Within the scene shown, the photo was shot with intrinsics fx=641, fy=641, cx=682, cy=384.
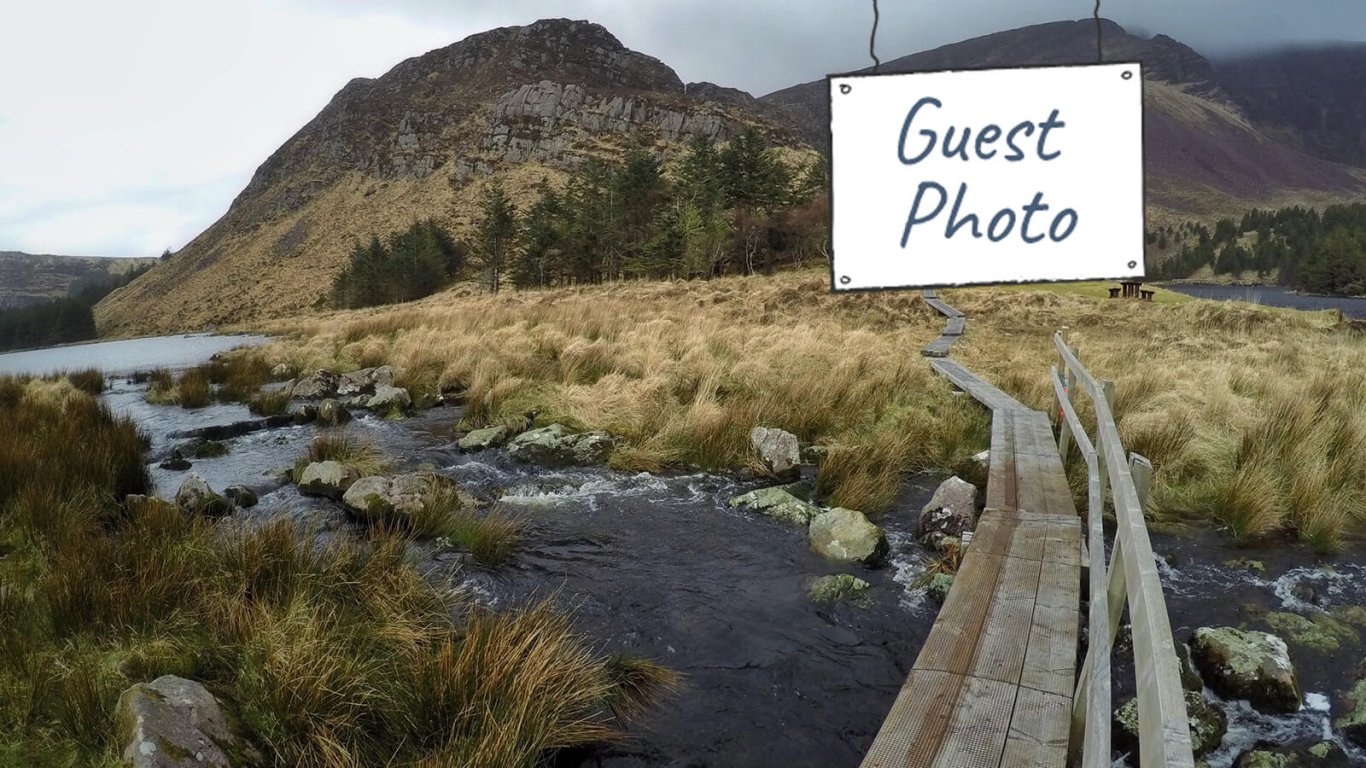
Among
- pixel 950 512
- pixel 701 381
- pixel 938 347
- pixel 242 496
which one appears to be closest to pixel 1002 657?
pixel 950 512

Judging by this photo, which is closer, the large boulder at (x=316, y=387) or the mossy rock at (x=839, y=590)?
the mossy rock at (x=839, y=590)

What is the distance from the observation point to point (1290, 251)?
86.6 metres

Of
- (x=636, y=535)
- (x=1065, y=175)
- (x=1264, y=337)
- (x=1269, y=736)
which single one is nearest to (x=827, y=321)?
(x=1264, y=337)

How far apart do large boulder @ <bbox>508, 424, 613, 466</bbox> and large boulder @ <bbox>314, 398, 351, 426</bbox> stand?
12.3 feet

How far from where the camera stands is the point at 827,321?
18.5 metres

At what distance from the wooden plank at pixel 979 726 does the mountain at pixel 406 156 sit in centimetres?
7707

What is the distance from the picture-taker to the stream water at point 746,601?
11.4 ft

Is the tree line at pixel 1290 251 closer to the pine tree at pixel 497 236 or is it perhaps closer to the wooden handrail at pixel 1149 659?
the pine tree at pixel 497 236

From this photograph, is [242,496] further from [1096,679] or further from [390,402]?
[1096,679]

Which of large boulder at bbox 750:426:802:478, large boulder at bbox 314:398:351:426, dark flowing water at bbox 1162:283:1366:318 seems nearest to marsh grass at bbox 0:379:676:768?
large boulder at bbox 750:426:802:478

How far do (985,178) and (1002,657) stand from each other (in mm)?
2345

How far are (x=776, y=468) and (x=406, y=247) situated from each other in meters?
57.1

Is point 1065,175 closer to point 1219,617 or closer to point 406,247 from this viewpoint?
point 1219,617

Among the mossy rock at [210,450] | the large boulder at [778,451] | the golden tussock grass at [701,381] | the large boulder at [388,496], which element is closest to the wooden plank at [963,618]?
the golden tussock grass at [701,381]
